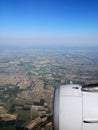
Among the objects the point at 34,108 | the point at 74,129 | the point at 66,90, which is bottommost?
the point at 34,108

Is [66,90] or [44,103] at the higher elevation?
[66,90]

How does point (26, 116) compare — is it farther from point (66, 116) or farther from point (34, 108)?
point (66, 116)

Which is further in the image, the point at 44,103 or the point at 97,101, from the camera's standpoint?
the point at 44,103

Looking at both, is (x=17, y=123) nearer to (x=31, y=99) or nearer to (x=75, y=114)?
(x=31, y=99)

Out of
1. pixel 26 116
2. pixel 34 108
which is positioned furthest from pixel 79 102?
pixel 34 108

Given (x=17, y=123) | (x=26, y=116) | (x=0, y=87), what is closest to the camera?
(x=17, y=123)

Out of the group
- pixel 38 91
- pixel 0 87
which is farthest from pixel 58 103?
pixel 0 87

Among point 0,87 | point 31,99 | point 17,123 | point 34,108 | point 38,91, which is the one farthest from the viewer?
point 0,87

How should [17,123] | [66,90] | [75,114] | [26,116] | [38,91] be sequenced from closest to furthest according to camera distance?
[75,114], [66,90], [17,123], [26,116], [38,91]

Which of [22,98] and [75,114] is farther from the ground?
[75,114]
